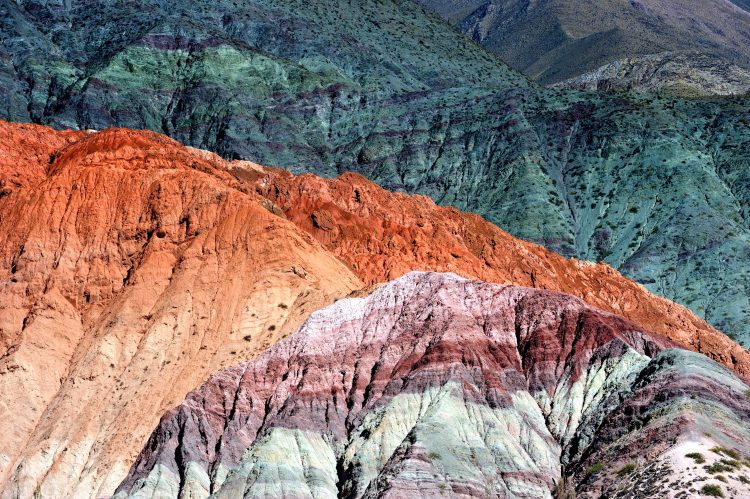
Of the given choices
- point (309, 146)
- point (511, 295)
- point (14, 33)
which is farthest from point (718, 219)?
point (14, 33)

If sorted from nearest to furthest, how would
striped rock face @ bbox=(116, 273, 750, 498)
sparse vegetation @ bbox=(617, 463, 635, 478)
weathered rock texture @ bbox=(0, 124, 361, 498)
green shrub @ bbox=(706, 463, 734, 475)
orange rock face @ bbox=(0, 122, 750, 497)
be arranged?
1. green shrub @ bbox=(706, 463, 734, 475)
2. sparse vegetation @ bbox=(617, 463, 635, 478)
3. striped rock face @ bbox=(116, 273, 750, 498)
4. weathered rock texture @ bbox=(0, 124, 361, 498)
5. orange rock face @ bbox=(0, 122, 750, 497)

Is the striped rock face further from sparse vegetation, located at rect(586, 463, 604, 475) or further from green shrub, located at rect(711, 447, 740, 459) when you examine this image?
green shrub, located at rect(711, 447, 740, 459)

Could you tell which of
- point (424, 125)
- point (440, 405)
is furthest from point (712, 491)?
point (424, 125)

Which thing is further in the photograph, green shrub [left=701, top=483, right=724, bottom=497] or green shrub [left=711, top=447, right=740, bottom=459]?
green shrub [left=711, top=447, right=740, bottom=459]

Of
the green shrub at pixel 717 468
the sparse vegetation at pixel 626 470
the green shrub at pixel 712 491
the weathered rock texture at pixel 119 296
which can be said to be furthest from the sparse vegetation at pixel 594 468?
the weathered rock texture at pixel 119 296

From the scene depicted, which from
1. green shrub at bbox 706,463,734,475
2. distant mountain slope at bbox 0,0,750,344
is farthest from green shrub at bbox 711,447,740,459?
distant mountain slope at bbox 0,0,750,344

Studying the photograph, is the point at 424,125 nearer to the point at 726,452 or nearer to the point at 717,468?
the point at 726,452

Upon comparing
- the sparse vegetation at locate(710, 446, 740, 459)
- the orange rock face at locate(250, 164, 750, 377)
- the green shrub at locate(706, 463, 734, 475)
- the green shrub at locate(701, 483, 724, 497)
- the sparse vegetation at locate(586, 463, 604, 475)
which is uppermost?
the orange rock face at locate(250, 164, 750, 377)
